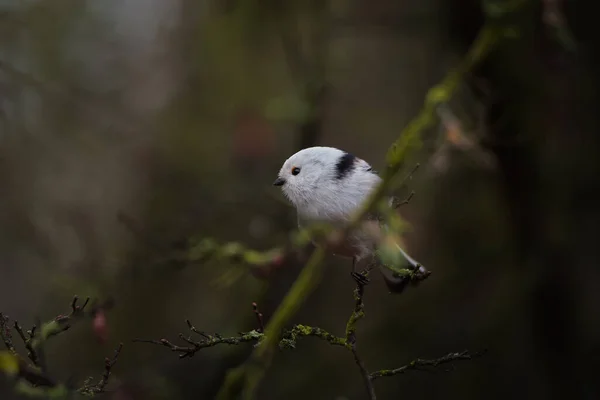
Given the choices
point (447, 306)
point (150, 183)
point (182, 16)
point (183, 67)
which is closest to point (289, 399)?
point (447, 306)

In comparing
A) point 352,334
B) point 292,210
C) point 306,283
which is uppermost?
point 306,283

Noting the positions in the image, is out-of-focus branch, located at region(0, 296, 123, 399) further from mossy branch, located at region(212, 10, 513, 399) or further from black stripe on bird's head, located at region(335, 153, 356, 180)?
black stripe on bird's head, located at region(335, 153, 356, 180)

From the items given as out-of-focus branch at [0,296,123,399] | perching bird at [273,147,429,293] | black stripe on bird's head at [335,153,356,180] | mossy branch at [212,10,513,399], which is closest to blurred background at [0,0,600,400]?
black stripe on bird's head at [335,153,356,180]

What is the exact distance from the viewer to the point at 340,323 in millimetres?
4266

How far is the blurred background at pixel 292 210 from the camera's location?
337 cm

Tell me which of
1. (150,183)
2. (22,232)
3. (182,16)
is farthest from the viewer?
(182,16)

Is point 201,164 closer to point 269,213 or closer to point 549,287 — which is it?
point 269,213

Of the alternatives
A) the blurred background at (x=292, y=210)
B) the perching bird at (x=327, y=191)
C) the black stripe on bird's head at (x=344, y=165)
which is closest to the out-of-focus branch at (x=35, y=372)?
the perching bird at (x=327, y=191)

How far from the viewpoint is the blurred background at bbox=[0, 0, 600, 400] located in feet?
11.0

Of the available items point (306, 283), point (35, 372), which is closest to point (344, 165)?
point (306, 283)

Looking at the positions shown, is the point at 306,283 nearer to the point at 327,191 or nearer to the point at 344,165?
the point at 327,191

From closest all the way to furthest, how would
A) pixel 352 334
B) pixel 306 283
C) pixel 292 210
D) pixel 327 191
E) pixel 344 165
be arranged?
pixel 306 283, pixel 352 334, pixel 327 191, pixel 344 165, pixel 292 210

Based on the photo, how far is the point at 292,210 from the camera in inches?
132

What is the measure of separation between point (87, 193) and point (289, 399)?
251cm
